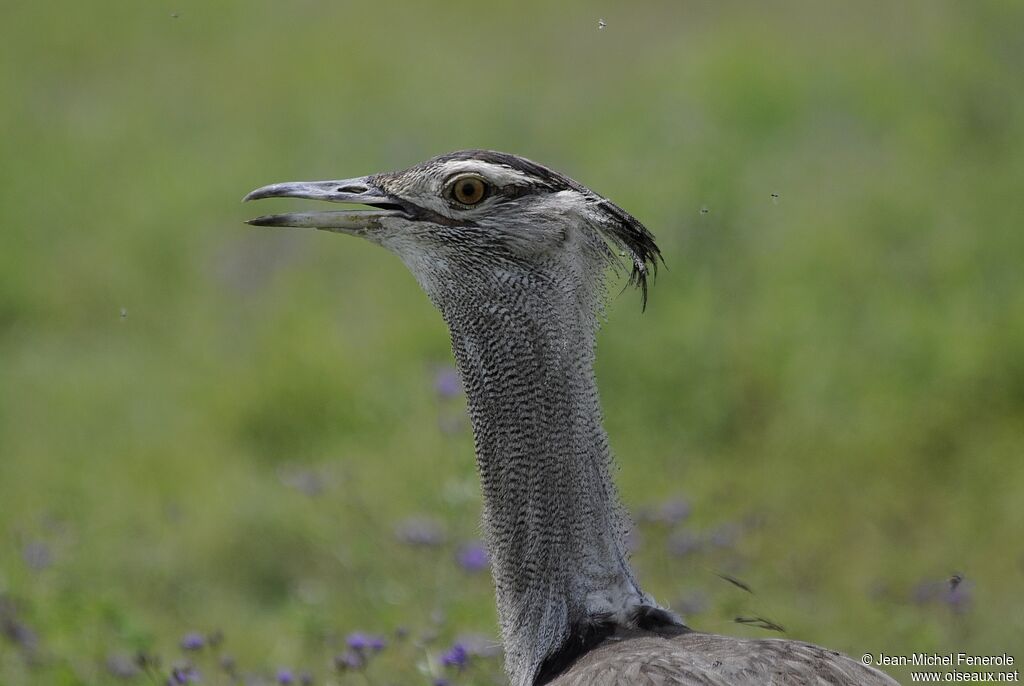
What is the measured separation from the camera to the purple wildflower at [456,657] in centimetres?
229

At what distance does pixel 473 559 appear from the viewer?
2.72m

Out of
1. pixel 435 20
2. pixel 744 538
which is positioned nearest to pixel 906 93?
pixel 744 538

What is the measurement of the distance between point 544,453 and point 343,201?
1.81 feet

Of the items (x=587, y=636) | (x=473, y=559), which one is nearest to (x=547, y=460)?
(x=587, y=636)

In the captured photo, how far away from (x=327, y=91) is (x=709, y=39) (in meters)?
2.21

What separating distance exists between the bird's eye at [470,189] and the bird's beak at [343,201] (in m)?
0.11

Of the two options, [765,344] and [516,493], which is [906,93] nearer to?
[765,344]

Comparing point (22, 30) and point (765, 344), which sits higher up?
point (22, 30)

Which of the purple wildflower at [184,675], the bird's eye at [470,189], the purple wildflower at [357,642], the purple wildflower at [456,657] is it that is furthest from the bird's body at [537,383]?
the purple wildflower at [184,675]

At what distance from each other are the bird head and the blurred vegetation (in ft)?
2.53

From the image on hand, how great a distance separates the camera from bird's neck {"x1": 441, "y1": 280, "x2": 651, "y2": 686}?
6.83ft

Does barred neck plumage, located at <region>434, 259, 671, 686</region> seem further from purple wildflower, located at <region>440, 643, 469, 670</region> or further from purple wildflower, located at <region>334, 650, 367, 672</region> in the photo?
purple wildflower, located at <region>334, 650, 367, 672</region>

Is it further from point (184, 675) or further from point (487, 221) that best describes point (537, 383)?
point (184, 675)

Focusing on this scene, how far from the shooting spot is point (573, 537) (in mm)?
2082
